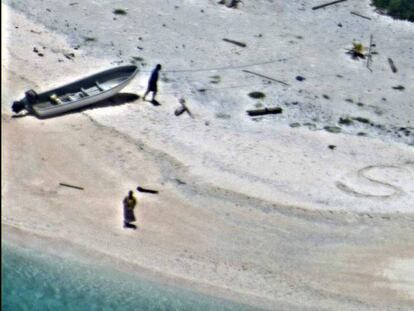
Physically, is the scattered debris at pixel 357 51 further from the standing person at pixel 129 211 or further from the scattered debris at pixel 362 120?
the standing person at pixel 129 211

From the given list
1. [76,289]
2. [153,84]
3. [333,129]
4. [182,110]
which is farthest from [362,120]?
[76,289]

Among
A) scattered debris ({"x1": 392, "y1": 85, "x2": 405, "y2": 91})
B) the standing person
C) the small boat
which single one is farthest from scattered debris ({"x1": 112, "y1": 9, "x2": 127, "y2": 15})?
the standing person

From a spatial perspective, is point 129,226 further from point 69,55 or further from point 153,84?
point 69,55

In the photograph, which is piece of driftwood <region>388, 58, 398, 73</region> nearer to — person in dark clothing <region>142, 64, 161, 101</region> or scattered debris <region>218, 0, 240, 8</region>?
scattered debris <region>218, 0, 240, 8</region>

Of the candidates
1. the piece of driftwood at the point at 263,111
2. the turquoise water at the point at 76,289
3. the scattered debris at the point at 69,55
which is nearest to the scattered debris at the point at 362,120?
the piece of driftwood at the point at 263,111

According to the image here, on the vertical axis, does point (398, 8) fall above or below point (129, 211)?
above

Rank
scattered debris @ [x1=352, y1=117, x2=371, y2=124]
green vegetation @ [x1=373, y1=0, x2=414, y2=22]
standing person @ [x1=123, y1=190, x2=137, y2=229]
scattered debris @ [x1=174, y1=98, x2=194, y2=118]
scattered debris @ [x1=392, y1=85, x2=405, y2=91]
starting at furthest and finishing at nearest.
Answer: green vegetation @ [x1=373, y1=0, x2=414, y2=22], scattered debris @ [x1=392, y1=85, x2=405, y2=91], scattered debris @ [x1=352, y1=117, x2=371, y2=124], scattered debris @ [x1=174, y1=98, x2=194, y2=118], standing person @ [x1=123, y1=190, x2=137, y2=229]
